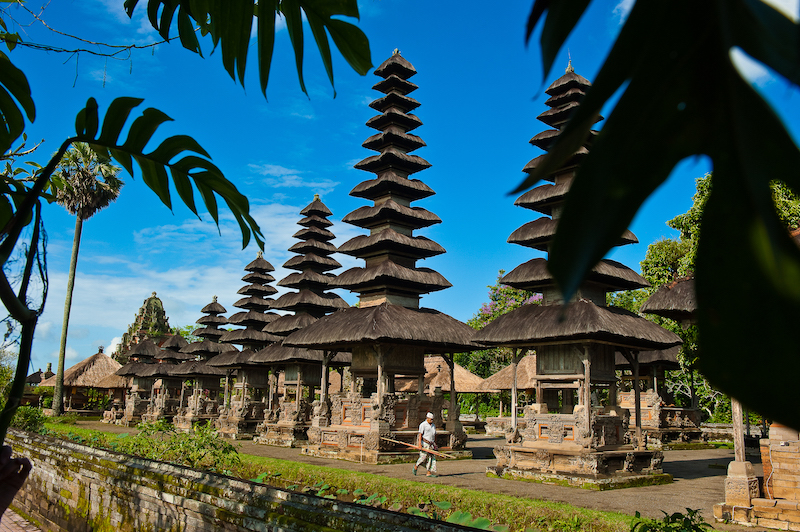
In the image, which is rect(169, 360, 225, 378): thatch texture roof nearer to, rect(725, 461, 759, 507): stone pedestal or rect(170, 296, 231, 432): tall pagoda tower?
rect(170, 296, 231, 432): tall pagoda tower

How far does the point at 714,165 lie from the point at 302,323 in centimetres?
2278

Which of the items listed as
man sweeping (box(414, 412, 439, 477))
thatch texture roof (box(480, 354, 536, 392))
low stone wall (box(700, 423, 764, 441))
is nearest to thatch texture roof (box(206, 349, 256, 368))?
thatch texture roof (box(480, 354, 536, 392))

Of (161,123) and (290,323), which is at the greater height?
(290,323)

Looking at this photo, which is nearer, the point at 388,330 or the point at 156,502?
the point at 156,502

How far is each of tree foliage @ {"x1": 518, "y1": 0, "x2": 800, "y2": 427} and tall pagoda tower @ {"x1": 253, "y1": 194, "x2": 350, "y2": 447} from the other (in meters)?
17.7

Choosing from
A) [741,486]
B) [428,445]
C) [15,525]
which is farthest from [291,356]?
[741,486]

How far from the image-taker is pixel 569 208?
15.9 inches

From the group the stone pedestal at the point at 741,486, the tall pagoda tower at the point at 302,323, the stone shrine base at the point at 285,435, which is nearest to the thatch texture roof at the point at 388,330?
the tall pagoda tower at the point at 302,323

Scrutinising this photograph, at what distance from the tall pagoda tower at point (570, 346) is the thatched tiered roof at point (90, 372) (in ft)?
114

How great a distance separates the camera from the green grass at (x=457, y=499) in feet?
21.4

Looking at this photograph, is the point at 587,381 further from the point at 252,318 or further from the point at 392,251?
the point at 252,318

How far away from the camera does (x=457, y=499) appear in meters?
8.00

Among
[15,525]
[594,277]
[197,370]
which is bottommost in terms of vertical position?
[15,525]

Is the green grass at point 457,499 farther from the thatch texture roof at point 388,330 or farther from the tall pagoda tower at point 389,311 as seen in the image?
the thatch texture roof at point 388,330
